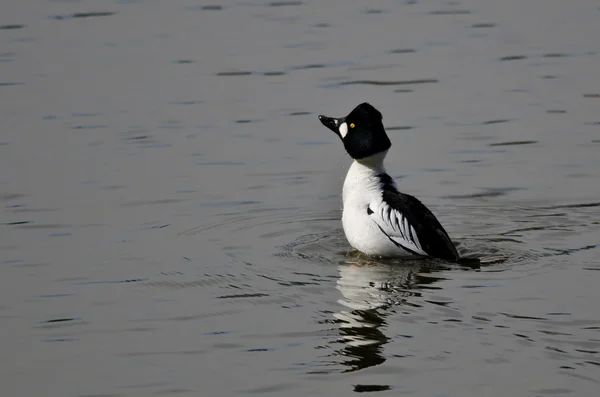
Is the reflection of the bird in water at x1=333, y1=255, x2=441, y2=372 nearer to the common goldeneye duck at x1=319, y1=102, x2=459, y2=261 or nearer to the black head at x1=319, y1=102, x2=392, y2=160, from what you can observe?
the common goldeneye duck at x1=319, y1=102, x2=459, y2=261

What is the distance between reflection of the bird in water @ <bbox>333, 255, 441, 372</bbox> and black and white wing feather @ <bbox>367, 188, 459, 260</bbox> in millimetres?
148

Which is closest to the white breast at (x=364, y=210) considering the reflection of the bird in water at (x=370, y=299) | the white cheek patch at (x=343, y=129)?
the reflection of the bird in water at (x=370, y=299)

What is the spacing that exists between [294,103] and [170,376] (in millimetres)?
7777

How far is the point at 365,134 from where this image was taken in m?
10.0

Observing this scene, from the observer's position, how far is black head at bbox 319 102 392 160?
10.0 metres

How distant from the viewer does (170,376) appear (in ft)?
23.7

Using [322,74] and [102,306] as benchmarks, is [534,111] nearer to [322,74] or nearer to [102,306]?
[322,74]

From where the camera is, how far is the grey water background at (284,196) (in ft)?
24.4

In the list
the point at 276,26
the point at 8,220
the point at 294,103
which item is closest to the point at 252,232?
the point at 8,220

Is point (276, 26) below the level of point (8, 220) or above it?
above

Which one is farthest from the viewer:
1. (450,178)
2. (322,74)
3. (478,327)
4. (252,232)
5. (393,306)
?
(322,74)

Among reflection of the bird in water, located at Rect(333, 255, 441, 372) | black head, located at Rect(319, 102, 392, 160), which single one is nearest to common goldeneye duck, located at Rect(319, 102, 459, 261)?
black head, located at Rect(319, 102, 392, 160)

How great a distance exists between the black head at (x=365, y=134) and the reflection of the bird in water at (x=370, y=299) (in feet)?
3.14

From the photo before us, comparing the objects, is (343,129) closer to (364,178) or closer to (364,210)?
(364,178)
